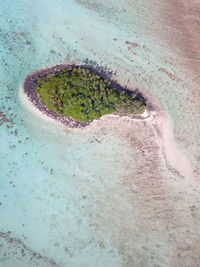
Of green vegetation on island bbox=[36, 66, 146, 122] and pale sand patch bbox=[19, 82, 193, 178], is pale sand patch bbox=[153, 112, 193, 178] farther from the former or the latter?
green vegetation on island bbox=[36, 66, 146, 122]

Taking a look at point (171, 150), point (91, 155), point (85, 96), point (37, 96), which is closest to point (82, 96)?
point (85, 96)

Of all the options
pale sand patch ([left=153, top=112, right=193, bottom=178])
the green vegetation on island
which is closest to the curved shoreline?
the green vegetation on island

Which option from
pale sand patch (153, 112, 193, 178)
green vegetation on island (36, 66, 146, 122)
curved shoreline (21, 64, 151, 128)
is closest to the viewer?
green vegetation on island (36, 66, 146, 122)

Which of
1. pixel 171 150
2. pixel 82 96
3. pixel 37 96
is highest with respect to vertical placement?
pixel 82 96

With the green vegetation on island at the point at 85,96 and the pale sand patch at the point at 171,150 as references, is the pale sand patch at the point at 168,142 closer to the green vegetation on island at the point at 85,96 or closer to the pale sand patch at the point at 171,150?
the pale sand patch at the point at 171,150

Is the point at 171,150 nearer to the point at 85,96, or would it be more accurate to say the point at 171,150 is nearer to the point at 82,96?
the point at 85,96


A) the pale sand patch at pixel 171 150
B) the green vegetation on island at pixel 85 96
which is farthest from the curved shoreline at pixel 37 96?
the pale sand patch at pixel 171 150
